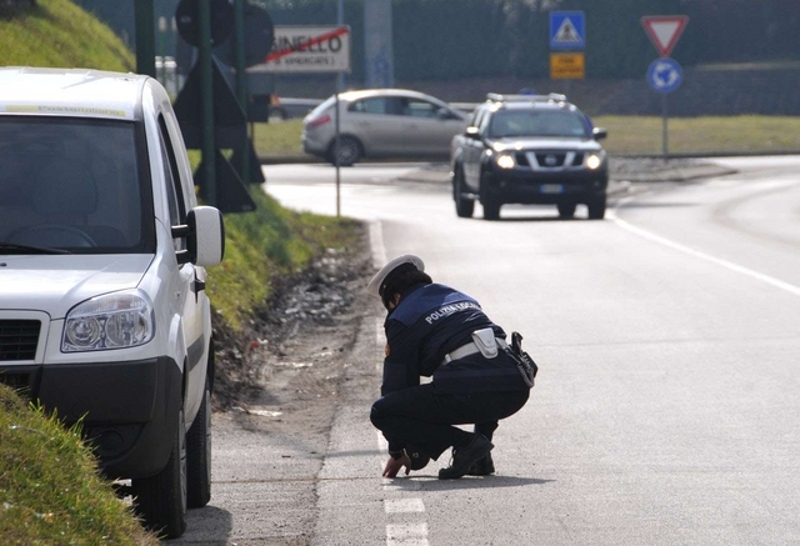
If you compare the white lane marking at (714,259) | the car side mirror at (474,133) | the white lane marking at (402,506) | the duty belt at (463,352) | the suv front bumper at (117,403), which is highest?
the suv front bumper at (117,403)

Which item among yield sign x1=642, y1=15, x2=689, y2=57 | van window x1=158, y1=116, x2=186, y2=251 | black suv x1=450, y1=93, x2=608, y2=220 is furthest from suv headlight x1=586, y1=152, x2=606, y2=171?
van window x1=158, y1=116, x2=186, y2=251

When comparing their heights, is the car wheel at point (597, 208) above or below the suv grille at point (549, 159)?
below

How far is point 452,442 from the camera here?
788 cm

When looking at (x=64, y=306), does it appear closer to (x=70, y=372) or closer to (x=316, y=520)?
(x=70, y=372)

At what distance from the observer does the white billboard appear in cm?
2416

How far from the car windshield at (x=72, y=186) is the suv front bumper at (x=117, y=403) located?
30.5 inches

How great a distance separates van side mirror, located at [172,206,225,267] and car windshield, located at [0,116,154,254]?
225mm

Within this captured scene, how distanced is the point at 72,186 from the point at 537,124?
69.0 feet

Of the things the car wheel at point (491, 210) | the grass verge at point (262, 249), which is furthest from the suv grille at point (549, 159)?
the grass verge at point (262, 249)

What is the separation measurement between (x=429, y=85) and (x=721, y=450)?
57.8 m

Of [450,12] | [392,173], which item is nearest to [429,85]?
[450,12]

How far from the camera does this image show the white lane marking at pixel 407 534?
6.47 metres

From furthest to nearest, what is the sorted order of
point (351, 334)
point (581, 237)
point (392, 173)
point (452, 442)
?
point (392, 173) < point (581, 237) < point (351, 334) < point (452, 442)

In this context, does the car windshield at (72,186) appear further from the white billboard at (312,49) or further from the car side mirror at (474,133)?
the car side mirror at (474,133)
